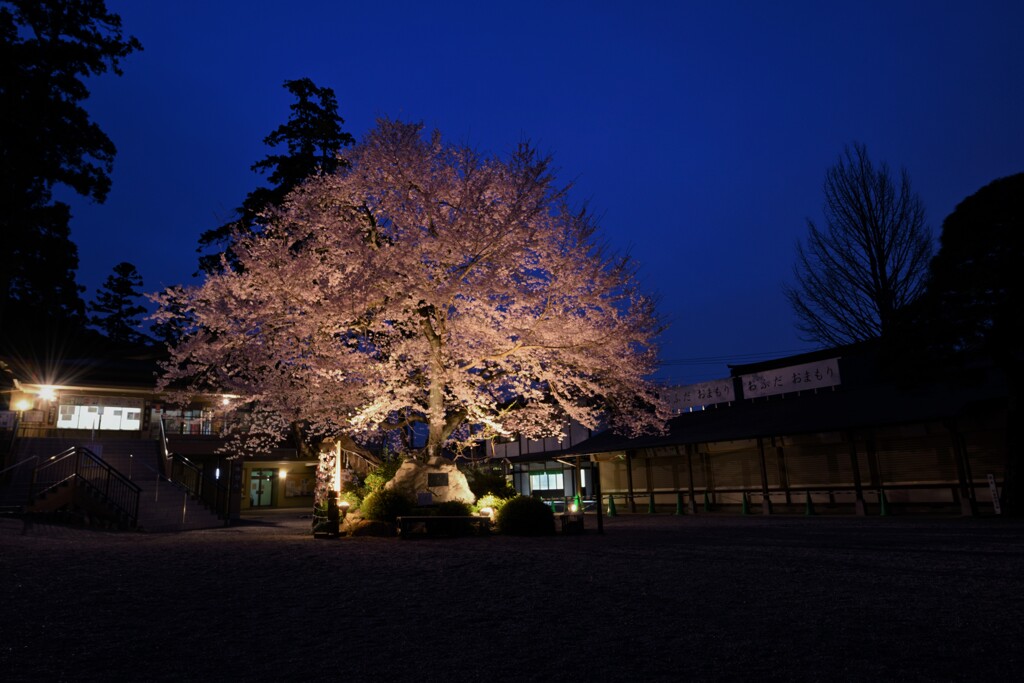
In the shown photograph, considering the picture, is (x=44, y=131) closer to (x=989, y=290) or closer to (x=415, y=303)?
(x=415, y=303)

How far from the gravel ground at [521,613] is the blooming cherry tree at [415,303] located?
201 inches

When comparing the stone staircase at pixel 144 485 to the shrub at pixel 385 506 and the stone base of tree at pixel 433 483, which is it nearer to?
the shrub at pixel 385 506

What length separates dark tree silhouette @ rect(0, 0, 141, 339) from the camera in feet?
71.2

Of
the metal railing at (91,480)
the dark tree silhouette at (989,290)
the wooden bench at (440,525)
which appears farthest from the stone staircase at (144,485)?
the dark tree silhouette at (989,290)

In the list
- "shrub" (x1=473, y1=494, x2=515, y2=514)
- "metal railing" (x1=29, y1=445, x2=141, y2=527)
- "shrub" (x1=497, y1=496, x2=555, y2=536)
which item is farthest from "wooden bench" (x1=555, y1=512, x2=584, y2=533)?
"metal railing" (x1=29, y1=445, x2=141, y2=527)

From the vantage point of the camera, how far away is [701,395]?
25.9m

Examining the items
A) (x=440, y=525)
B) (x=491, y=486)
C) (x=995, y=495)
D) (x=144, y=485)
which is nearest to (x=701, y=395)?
(x=995, y=495)

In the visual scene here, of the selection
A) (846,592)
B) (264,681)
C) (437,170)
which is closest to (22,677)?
(264,681)

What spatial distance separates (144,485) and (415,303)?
39.8ft

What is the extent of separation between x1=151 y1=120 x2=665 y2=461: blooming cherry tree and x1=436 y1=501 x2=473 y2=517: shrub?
175 centimetres

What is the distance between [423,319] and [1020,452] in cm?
1562

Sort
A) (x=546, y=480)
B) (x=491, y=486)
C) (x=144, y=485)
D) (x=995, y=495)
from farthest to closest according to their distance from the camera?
1. (x=546, y=480)
2. (x=144, y=485)
3. (x=491, y=486)
4. (x=995, y=495)

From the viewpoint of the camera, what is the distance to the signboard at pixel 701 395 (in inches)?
997

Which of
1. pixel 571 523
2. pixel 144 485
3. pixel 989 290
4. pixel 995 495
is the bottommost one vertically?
pixel 571 523
